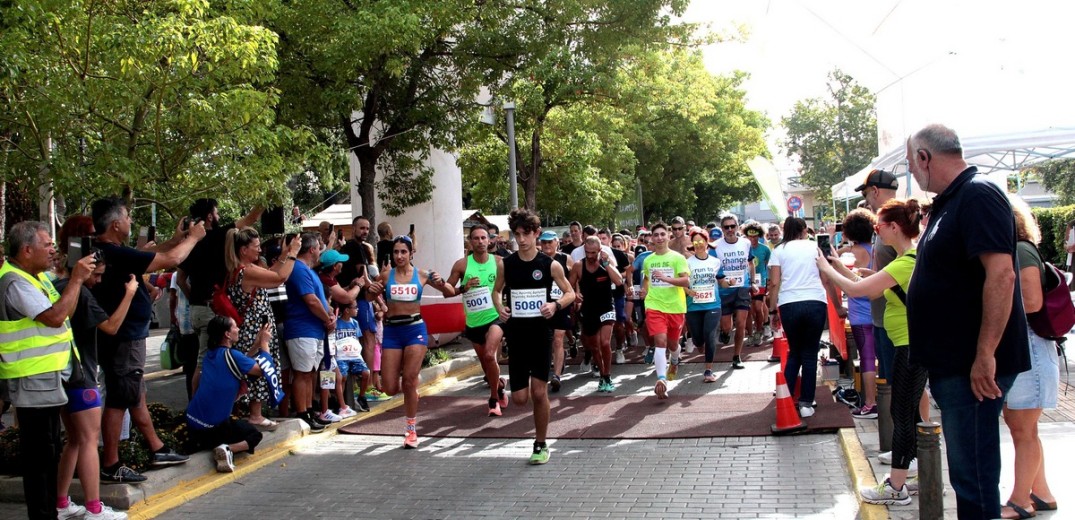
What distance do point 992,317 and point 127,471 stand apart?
19.0ft

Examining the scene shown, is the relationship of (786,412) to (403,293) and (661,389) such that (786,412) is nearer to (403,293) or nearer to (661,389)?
(661,389)

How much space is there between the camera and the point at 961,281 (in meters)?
4.00

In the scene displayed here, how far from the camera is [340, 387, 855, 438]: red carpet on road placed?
8.82 metres

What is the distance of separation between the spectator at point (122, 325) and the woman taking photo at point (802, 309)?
17.2 ft

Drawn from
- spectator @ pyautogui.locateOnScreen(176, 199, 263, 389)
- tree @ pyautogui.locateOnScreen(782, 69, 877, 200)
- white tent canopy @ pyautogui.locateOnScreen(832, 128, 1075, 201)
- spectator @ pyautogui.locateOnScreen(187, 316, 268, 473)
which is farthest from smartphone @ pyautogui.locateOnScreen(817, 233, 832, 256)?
tree @ pyautogui.locateOnScreen(782, 69, 877, 200)

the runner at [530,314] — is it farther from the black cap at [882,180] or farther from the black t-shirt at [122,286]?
the black t-shirt at [122,286]

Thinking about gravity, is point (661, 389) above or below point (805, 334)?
below

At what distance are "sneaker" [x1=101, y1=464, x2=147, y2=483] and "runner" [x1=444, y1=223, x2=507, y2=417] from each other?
136 inches

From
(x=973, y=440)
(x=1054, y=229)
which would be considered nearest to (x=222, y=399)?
(x=973, y=440)

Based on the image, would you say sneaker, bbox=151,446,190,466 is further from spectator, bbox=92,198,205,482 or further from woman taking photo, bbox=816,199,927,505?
woman taking photo, bbox=816,199,927,505

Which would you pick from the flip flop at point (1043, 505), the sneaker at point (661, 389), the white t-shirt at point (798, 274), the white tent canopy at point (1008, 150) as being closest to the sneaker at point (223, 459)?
the sneaker at point (661, 389)

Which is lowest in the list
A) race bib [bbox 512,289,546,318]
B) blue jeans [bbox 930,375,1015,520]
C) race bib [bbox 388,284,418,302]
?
blue jeans [bbox 930,375,1015,520]

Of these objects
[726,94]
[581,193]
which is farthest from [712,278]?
[726,94]

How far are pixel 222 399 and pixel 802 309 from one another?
204 inches
